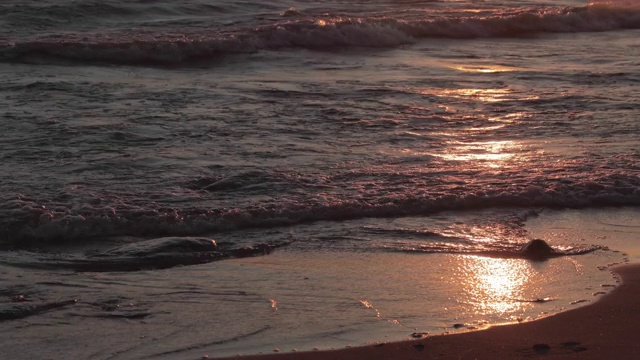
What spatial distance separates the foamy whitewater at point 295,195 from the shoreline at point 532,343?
11cm

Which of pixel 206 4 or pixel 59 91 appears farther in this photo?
pixel 206 4

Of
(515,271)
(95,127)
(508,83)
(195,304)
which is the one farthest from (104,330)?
(508,83)

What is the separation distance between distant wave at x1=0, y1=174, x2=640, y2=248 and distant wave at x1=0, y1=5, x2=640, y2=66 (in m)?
7.93

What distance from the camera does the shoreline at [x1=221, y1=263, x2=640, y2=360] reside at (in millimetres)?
3955

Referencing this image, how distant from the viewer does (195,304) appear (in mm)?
4613

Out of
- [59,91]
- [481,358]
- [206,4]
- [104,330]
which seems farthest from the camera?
[206,4]

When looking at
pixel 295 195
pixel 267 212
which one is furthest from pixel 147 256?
pixel 295 195

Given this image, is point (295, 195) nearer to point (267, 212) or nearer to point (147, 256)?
point (267, 212)

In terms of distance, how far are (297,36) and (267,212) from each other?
9952 millimetres

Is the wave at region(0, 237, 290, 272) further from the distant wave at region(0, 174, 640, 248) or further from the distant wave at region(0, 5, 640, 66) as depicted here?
the distant wave at region(0, 5, 640, 66)

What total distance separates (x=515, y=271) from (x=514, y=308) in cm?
63

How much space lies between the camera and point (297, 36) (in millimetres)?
15859

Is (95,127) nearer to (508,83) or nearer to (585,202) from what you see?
(585,202)

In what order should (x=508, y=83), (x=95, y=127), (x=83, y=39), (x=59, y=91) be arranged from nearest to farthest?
1. (x=95, y=127)
2. (x=59, y=91)
3. (x=508, y=83)
4. (x=83, y=39)
